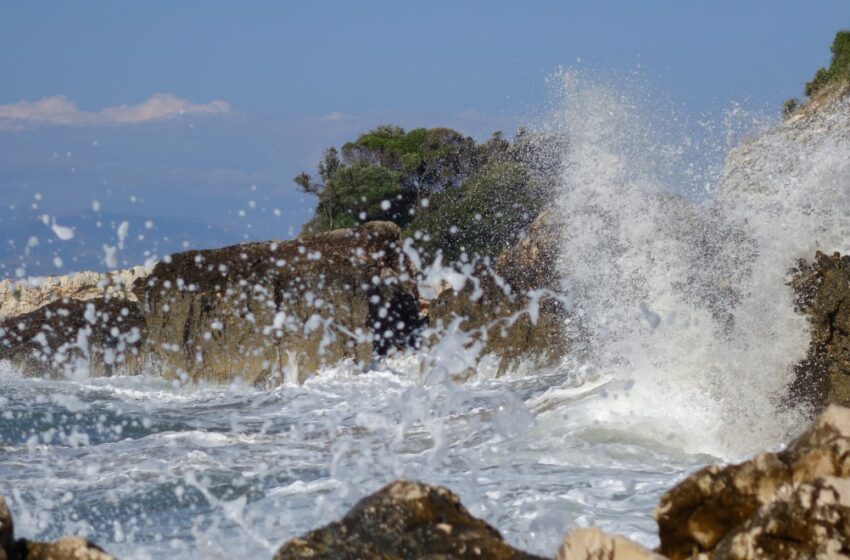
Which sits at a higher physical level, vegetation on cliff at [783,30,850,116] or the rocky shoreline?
vegetation on cliff at [783,30,850,116]

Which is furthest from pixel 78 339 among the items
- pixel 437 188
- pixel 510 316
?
pixel 437 188

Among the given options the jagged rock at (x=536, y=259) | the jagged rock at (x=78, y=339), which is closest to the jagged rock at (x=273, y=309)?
the jagged rock at (x=78, y=339)

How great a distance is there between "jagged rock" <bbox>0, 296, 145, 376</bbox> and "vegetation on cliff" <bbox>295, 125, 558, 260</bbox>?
8919 millimetres

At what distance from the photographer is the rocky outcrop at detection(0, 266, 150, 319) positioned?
33281mm

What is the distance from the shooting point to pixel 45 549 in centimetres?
365

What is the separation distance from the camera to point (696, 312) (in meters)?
12.7

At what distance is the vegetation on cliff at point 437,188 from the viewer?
39125 millimetres

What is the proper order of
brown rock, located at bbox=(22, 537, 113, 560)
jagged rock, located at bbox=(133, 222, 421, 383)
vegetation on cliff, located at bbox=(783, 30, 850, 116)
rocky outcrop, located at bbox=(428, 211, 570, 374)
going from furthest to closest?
vegetation on cliff, located at bbox=(783, 30, 850, 116)
jagged rock, located at bbox=(133, 222, 421, 383)
rocky outcrop, located at bbox=(428, 211, 570, 374)
brown rock, located at bbox=(22, 537, 113, 560)

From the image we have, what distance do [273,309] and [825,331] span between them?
11.1 meters

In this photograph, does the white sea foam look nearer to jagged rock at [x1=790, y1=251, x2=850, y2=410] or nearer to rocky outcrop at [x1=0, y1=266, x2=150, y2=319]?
jagged rock at [x1=790, y1=251, x2=850, y2=410]

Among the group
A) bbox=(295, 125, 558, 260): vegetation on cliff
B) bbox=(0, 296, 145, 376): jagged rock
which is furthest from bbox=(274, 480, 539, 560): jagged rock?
bbox=(295, 125, 558, 260): vegetation on cliff

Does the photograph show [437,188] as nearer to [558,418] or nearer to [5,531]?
[558,418]

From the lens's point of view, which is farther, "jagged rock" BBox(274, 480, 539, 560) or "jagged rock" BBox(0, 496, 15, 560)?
"jagged rock" BBox(0, 496, 15, 560)

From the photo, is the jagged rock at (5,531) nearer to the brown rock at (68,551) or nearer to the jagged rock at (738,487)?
the brown rock at (68,551)
